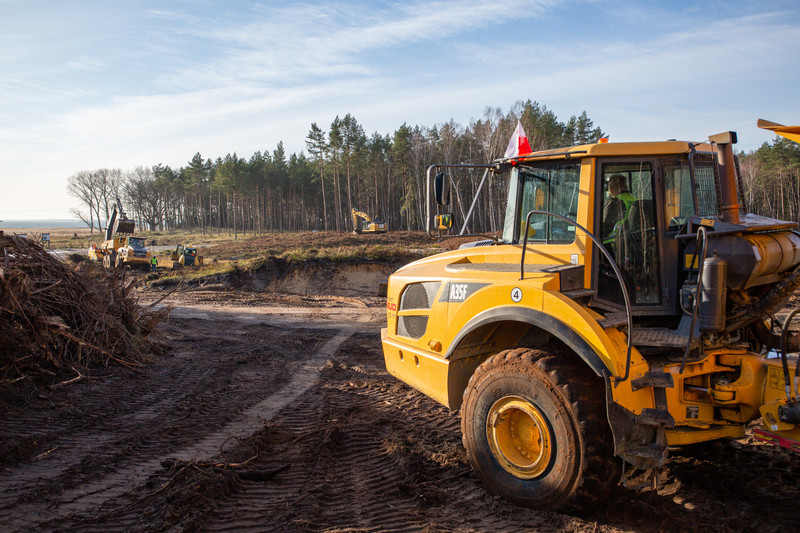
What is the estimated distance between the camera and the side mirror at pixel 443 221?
16.2ft

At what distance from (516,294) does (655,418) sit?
1272 millimetres

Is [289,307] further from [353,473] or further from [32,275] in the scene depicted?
[353,473]

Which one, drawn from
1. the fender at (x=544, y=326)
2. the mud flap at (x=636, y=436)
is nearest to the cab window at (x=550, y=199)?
the fender at (x=544, y=326)

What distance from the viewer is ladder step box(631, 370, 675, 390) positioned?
11.2 feet

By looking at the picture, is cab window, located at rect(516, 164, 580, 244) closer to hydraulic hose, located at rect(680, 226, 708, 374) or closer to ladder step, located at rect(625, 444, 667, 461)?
hydraulic hose, located at rect(680, 226, 708, 374)

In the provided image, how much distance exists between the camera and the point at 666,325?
4.11m

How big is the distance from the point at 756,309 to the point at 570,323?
1.56 meters

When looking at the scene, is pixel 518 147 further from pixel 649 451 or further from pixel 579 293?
pixel 649 451

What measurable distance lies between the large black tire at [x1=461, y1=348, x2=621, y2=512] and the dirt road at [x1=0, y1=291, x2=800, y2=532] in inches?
9.4

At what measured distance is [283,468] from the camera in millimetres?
4750

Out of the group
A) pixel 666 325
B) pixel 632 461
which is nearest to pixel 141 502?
pixel 632 461

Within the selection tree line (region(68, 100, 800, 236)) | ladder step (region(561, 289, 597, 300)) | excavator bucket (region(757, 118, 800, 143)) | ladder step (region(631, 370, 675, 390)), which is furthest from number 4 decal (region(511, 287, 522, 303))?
tree line (region(68, 100, 800, 236))

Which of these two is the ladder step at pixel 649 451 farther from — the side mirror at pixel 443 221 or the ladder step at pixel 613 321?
the side mirror at pixel 443 221

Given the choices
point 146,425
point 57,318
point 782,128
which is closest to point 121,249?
point 57,318
